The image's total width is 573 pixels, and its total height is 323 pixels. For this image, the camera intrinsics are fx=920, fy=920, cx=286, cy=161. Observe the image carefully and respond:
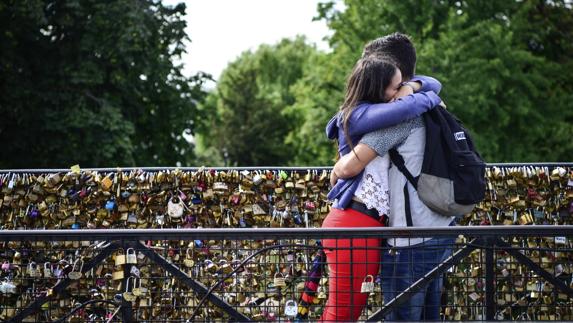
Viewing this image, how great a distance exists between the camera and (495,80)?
30.7m

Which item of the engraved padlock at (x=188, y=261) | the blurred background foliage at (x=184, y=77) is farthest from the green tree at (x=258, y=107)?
the engraved padlock at (x=188, y=261)

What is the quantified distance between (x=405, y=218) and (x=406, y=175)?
22 cm

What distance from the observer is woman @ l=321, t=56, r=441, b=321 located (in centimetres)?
447

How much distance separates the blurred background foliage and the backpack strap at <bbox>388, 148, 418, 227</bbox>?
63.6 feet

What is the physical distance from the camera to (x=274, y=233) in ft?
13.8

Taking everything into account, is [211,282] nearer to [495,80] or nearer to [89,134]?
[89,134]

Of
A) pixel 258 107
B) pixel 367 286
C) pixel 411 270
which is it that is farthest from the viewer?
pixel 258 107

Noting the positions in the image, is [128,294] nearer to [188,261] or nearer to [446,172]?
[446,172]

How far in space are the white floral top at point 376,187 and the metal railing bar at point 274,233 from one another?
451 millimetres

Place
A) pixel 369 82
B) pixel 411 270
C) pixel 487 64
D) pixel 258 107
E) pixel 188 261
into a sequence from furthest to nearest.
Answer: pixel 258 107 → pixel 487 64 → pixel 188 261 → pixel 369 82 → pixel 411 270

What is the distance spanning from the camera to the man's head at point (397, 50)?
4.84 meters

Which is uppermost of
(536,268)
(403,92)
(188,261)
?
(403,92)

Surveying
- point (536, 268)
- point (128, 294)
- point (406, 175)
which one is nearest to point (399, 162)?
point (406, 175)

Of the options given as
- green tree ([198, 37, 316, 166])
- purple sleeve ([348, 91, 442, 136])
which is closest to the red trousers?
purple sleeve ([348, 91, 442, 136])
